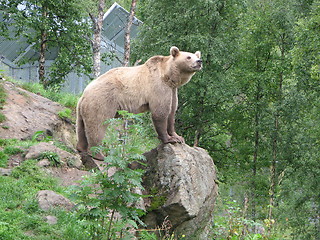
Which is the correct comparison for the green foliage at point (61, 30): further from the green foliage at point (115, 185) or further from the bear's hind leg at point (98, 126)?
the green foliage at point (115, 185)

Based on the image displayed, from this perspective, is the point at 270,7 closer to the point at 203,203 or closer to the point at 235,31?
the point at 235,31

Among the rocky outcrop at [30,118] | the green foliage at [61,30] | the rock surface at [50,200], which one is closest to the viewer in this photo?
the rock surface at [50,200]

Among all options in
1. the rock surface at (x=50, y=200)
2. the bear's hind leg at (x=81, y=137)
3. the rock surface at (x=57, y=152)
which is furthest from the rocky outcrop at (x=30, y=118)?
the rock surface at (x=50, y=200)

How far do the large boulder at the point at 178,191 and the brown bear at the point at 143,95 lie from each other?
1.27 ft

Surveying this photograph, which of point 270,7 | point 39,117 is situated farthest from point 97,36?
point 270,7

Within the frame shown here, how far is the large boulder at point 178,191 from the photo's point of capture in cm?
793

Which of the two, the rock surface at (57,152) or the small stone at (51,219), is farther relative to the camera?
the rock surface at (57,152)

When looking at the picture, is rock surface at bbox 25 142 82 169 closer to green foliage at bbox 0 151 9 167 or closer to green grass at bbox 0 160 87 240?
green foliage at bbox 0 151 9 167

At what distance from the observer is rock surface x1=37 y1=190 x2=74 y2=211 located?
24.3 ft

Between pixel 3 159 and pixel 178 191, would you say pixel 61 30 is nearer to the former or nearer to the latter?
pixel 3 159

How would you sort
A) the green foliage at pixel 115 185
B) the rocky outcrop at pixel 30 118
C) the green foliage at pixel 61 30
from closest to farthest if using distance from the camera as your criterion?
the green foliage at pixel 115 185 < the rocky outcrop at pixel 30 118 < the green foliage at pixel 61 30

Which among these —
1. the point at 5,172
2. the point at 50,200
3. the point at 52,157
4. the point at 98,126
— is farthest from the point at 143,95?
the point at 5,172

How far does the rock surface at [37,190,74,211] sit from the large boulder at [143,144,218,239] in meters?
1.42

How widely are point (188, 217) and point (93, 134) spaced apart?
237 cm
